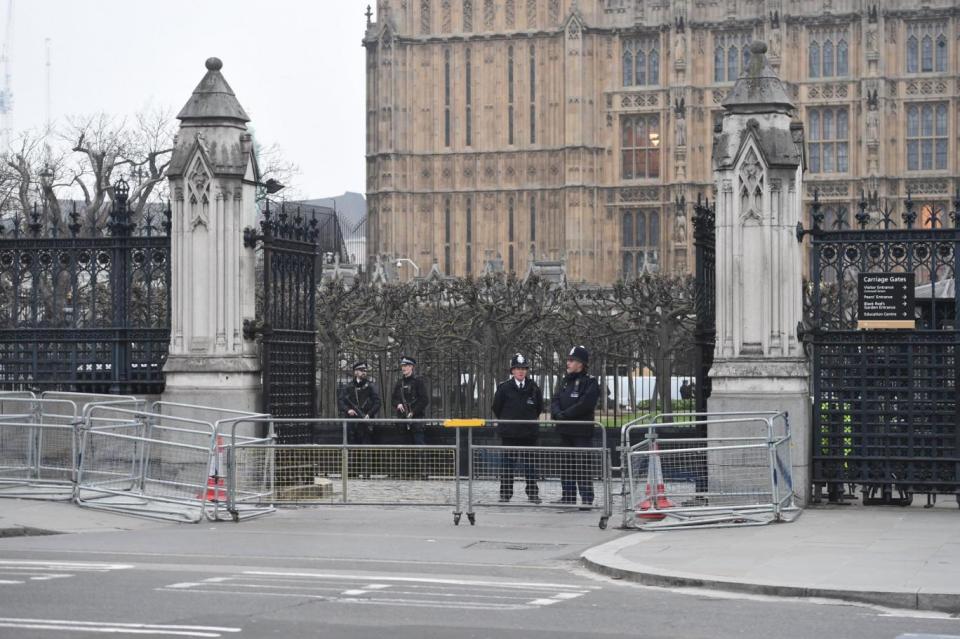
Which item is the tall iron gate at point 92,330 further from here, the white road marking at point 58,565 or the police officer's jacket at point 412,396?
the white road marking at point 58,565

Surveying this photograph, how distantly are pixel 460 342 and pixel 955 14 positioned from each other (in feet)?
181

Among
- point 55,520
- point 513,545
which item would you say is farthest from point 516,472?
point 55,520

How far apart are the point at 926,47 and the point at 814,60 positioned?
4.79 meters

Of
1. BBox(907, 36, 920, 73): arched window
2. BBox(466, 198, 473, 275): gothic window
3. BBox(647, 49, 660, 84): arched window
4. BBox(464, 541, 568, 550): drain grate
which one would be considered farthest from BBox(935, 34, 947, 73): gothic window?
BBox(464, 541, 568, 550): drain grate

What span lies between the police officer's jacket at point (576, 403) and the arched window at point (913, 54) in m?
61.1

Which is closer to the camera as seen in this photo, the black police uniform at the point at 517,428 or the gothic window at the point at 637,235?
the black police uniform at the point at 517,428

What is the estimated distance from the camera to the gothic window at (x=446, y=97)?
8119 centimetres

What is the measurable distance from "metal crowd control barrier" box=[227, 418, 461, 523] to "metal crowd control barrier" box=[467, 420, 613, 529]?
0.31m

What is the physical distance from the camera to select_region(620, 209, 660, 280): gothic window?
258 ft

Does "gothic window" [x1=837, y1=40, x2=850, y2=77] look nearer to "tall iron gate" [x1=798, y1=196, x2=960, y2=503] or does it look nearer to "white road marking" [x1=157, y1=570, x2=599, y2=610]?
"tall iron gate" [x1=798, y1=196, x2=960, y2=503]

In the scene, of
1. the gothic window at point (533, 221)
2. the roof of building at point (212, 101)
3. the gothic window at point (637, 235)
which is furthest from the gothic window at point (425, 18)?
the roof of building at point (212, 101)

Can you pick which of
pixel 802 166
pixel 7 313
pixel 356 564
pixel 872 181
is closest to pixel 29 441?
pixel 356 564

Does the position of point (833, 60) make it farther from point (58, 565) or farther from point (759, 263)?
point (58, 565)

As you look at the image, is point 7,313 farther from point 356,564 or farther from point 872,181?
point 872,181
